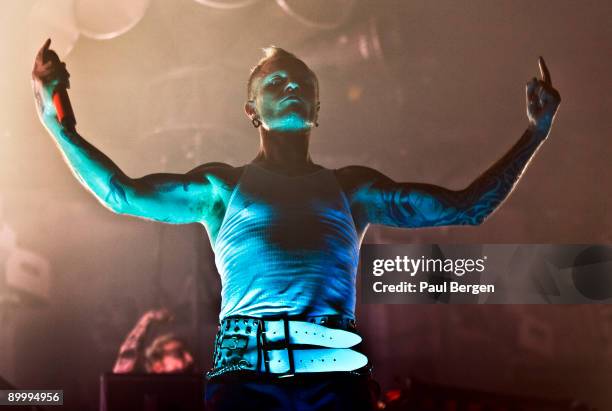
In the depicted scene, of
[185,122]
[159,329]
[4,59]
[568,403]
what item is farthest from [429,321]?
[4,59]

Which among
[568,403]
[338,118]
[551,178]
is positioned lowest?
[568,403]

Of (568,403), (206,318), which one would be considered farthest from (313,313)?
(568,403)

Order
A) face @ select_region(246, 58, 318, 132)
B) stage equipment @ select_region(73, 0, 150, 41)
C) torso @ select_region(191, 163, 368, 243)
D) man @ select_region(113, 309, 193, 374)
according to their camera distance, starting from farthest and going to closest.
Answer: stage equipment @ select_region(73, 0, 150, 41)
man @ select_region(113, 309, 193, 374)
face @ select_region(246, 58, 318, 132)
torso @ select_region(191, 163, 368, 243)

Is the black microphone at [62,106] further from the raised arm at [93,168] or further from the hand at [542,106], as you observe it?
the hand at [542,106]

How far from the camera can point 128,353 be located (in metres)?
2.97

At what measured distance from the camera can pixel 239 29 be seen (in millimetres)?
3092

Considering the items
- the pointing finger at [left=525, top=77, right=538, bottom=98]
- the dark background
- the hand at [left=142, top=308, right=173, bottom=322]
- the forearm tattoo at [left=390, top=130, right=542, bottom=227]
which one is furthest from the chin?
the hand at [left=142, top=308, right=173, bottom=322]

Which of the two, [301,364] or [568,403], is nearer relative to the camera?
[301,364]

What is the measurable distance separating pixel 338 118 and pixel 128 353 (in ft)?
4.76

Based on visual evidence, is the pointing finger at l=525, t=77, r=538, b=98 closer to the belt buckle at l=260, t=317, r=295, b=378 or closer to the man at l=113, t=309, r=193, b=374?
the belt buckle at l=260, t=317, r=295, b=378

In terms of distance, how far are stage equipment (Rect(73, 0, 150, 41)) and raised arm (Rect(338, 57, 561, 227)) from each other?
61.8 inches

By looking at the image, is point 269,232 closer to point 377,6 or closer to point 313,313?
point 313,313

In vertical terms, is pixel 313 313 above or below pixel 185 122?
below

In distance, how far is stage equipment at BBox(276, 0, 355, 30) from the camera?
3.09 metres
